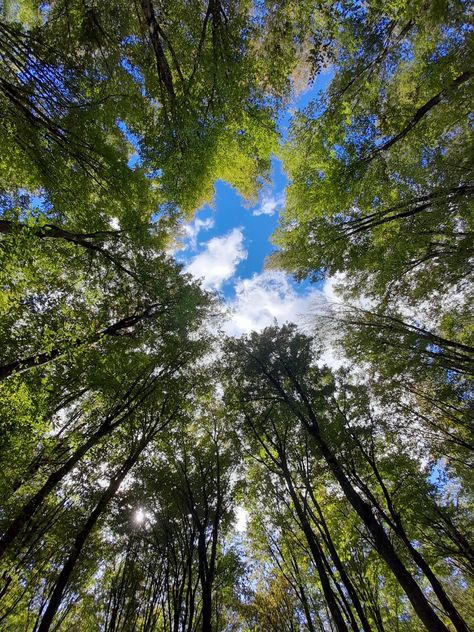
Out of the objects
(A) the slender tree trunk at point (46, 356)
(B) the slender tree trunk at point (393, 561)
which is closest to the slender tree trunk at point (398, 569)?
(B) the slender tree trunk at point (393, 561)

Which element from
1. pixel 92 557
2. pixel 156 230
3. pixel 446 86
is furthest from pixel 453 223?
pixel 92 557

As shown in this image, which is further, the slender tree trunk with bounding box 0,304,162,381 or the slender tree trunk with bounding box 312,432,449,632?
the slender tree trunk with bounding box 312,432,449,632

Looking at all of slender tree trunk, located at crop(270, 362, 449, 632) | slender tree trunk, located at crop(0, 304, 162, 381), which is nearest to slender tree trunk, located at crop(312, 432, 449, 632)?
slender tree trunk, located at crop(270, 362, 449, 632)

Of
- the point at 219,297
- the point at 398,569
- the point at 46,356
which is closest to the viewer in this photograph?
the point at 46,356

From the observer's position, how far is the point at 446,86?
18.2ft

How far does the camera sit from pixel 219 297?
10.6 metres

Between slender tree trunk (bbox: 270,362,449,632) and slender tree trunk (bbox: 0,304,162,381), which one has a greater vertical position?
slender tree trunk (bbox: 0,304,162,381)

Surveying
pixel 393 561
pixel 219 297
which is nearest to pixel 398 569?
pixel 393 561

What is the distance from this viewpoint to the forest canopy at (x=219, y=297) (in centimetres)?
544

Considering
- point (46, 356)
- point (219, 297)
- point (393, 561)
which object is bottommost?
point (393, 561)

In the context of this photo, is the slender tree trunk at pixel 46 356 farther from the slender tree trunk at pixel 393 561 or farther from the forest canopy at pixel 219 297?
the slender tree trunk at pixel 393 561

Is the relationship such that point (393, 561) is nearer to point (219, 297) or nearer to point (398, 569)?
point (398, 569)

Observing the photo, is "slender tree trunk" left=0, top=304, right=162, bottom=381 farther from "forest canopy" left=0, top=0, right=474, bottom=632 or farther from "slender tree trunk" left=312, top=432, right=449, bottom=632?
"slender tree trunk" left=312, top=432, right=449, bottom=632

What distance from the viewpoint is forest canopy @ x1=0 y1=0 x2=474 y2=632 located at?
5438 millimetres
